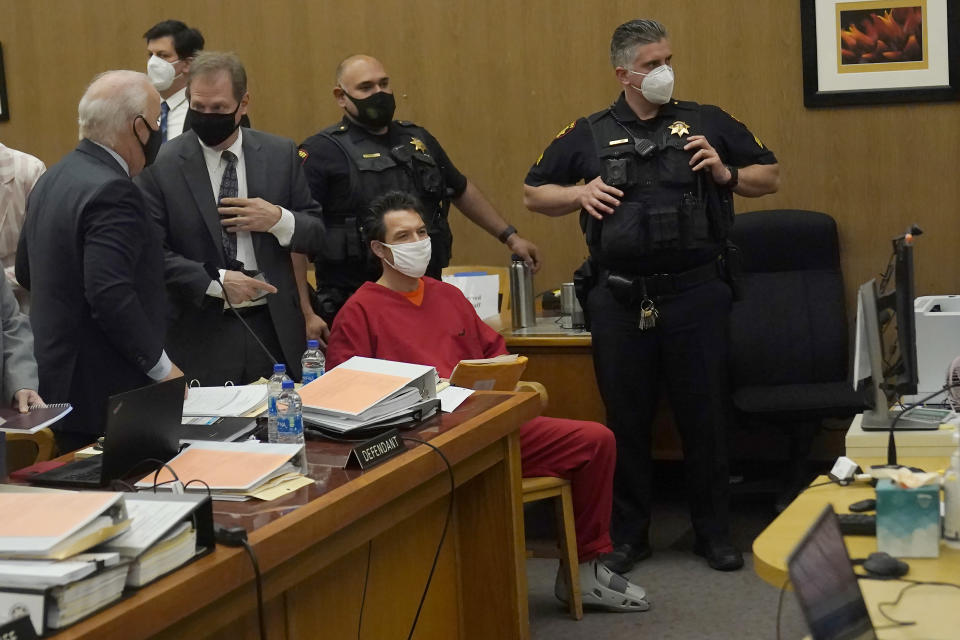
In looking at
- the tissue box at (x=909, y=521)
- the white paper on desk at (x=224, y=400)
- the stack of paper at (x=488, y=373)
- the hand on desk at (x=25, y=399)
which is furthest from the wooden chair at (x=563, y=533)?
the tissue box at (x=909, y=521)

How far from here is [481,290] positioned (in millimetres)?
4906

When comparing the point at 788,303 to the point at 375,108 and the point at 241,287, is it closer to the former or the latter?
the point at 375,108

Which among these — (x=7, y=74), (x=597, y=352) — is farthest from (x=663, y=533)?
(x=7, y=74)

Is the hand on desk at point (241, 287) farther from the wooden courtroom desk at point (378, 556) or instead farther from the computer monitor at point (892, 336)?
the computer monitor at point (892, 336)

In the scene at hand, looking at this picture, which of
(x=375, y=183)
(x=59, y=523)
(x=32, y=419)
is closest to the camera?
(x=59, y=523)

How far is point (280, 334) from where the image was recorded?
3748 mm

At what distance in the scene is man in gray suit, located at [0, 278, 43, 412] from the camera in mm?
2895

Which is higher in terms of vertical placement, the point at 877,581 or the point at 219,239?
the point at 219,239

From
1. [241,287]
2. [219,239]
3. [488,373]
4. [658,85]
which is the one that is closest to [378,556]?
[488,373]

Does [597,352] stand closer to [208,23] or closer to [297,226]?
[297,226]

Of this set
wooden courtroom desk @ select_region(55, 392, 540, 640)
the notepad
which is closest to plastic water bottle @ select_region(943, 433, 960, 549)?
wooden courtroom desk @ select_region(55, 392, 540, 640)

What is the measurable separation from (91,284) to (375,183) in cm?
152

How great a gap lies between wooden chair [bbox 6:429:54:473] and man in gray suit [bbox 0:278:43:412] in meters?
0.28

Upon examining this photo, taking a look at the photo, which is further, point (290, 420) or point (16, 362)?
point (16, 362)
